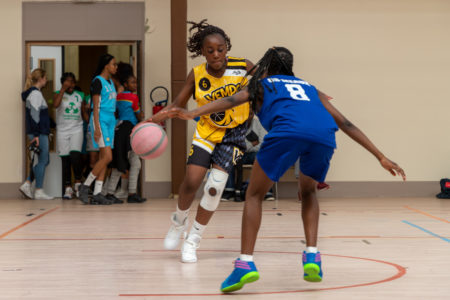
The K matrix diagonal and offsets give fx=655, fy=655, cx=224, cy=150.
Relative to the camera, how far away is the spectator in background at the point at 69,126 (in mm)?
8453

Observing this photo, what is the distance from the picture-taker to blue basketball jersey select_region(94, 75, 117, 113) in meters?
7.38

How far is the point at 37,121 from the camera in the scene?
27.2ft

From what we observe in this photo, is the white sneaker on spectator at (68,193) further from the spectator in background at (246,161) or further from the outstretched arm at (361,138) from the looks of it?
the outstretched arm at (361,138)

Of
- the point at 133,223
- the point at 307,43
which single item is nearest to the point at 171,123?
the point at 307,43

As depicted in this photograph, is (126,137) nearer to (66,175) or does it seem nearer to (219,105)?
(66,175)

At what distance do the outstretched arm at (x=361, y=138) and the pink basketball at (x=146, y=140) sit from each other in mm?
1259

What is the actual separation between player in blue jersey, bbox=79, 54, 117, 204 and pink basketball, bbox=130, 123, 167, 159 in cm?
328

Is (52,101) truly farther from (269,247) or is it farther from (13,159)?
(269,247)

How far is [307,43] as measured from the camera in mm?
8820

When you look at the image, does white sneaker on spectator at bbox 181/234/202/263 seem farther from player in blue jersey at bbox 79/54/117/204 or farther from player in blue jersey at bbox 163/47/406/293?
player in blue jersey at bbox 79/54/117/204

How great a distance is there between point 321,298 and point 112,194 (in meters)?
5.44

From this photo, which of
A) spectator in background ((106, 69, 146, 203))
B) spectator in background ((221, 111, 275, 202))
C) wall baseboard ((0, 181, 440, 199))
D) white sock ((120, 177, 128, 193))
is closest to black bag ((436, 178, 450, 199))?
wall baseboard ((0, 181, 440, 199))

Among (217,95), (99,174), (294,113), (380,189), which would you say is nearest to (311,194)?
(294,113)

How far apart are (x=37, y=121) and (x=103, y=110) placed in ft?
4.40
